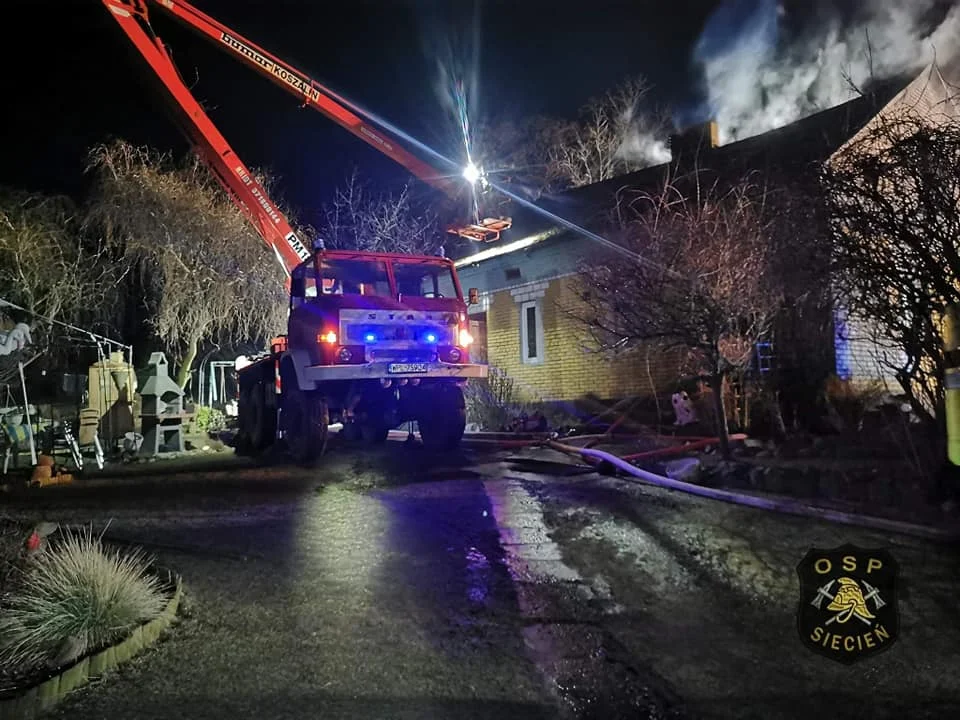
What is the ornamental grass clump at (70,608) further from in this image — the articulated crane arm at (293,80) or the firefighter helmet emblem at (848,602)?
the articulated crane arm at (293,80)

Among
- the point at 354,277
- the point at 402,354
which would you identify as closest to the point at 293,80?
the point at 354,277

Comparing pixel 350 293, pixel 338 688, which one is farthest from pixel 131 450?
pixel 338 688

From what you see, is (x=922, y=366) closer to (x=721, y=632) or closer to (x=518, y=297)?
(x=721, y=632)

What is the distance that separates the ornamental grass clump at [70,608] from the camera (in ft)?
12.8

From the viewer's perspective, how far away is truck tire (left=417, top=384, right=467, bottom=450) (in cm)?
1108

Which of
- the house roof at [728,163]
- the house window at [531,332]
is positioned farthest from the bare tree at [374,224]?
the house window at [531,332]

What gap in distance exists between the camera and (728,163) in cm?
1264

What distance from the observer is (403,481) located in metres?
8.88

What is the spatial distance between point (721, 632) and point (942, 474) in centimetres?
307

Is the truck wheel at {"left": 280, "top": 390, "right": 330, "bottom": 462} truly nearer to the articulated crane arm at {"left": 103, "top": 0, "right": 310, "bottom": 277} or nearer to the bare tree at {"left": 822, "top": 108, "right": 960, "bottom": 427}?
the articulated crane arm at {"left": 103, "top": 0, "right": 310, "bottom": 277}

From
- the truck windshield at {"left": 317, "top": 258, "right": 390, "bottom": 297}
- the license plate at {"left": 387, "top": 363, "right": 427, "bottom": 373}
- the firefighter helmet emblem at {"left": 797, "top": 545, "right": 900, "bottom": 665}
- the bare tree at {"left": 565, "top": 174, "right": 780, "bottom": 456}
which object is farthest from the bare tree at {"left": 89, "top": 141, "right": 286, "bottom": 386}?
the firefighter helmet emblem at {"left": 797, "top": 545, "right": 900, "bottom": 665}

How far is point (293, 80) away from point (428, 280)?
19.9 ft

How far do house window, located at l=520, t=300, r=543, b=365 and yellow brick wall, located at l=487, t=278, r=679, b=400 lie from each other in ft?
0.50

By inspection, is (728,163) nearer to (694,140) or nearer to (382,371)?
(694,140)
